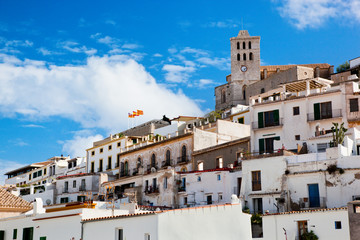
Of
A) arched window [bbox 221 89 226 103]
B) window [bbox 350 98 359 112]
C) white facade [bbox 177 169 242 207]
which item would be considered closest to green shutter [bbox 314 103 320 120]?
window [bbox 350 98 359 112]

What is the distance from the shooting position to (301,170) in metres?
36.3

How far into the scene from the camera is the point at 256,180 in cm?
3784

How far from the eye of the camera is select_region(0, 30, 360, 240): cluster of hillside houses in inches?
1028

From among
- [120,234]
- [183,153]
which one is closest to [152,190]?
[183,153]

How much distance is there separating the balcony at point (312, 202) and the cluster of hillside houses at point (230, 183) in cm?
7

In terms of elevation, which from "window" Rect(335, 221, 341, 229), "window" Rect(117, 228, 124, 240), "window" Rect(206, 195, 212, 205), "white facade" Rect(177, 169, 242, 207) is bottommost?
"window" Rect(117, 228, 124, 240)

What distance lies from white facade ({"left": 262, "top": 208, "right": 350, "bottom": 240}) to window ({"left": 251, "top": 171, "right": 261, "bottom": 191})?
5732 mm

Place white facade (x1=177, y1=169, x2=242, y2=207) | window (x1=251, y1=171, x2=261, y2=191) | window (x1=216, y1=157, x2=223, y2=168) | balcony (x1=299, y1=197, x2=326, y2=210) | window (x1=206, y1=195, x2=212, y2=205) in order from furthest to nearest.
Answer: window (x1=216, y1=157, x2=223, y2=168) < window (x1=206, y1=195, x2=212, y2=205) < white facade (x1=177, y1=169, x2=242, y2=207) < window (x1=251, y1=171, x2=261, y2=191) < balcony (x1=299, y1=197, x2=326, y2=210)

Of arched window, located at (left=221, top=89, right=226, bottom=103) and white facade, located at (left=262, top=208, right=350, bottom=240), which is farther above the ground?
arched window, located at (left=221, top=89, right=226, bottom=103)

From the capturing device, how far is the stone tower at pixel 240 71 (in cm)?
8962

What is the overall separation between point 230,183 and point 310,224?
33.0 feet

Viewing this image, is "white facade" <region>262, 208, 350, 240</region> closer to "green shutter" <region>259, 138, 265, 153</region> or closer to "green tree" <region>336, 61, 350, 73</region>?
"green shutter" <region>259, 138, 265, 153</region>

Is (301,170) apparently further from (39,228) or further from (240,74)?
(240,74)

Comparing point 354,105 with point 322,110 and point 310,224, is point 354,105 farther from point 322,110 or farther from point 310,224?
point 310,224
